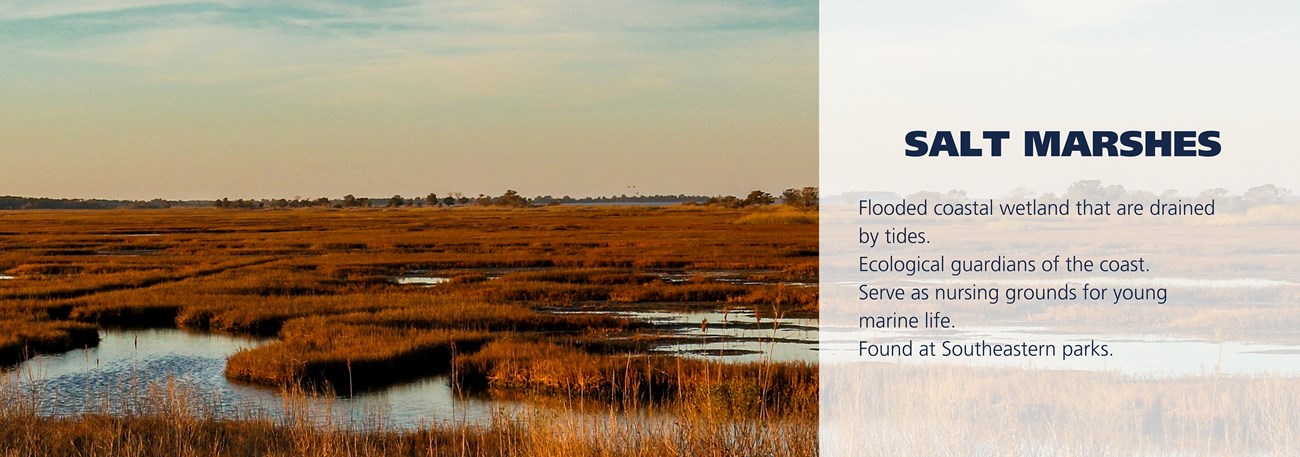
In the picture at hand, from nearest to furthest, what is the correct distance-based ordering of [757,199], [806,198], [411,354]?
[411,354] < [806,198] < [757,199]

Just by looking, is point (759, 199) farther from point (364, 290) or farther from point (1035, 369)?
point (1035, 369)

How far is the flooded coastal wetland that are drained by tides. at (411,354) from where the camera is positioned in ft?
37.9

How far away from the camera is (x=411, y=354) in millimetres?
22109

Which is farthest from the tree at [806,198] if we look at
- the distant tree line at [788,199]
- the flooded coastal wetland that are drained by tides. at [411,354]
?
the flooded coastal wetland that are drained by tides. at [411,354]

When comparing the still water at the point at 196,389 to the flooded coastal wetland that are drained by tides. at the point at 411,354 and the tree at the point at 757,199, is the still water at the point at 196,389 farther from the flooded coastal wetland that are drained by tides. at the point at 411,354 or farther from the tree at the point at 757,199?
the tree at the point at 757,199

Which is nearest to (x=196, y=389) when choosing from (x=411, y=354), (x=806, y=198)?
(x=411, y=354)

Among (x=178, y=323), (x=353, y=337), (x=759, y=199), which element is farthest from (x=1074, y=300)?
(x=759, y=199)

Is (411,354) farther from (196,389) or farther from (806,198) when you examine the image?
(806,198)

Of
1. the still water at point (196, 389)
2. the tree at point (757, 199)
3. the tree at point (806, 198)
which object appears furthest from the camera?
the tree at point (757, 199)

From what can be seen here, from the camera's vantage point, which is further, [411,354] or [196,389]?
[411,354]

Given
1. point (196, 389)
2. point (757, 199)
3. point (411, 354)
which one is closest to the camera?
point (196, 389)

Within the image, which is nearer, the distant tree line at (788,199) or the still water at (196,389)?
the still water at (196,389)

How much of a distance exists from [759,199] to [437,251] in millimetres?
131440

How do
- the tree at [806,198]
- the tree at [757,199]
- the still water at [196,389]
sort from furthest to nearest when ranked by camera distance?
the tree at [757,199] < the tree at [806,198] < the still water at [196,389]
